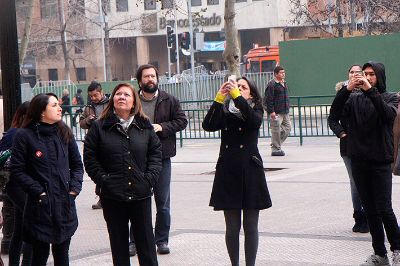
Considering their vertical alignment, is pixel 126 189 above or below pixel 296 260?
above

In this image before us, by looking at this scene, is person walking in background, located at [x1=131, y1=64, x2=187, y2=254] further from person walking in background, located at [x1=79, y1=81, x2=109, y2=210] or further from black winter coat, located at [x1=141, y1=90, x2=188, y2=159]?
person walking in background, located at [x1=79, y1=81, x2=109, y2=210]

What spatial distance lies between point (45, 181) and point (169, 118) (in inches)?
95.3

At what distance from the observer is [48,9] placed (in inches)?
2470

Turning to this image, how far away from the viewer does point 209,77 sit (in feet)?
120

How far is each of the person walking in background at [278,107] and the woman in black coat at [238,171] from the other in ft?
35.8

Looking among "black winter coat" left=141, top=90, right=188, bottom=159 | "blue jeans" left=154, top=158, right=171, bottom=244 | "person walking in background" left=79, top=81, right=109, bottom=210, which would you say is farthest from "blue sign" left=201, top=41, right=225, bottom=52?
"blue jeans" left=154, top=158, right=171, bottom=244

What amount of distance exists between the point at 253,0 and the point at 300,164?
148 feet

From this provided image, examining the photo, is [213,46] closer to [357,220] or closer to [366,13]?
[366,13]

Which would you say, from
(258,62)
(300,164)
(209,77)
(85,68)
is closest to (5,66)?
(300,164)

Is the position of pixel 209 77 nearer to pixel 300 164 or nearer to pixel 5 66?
pixel 300 164

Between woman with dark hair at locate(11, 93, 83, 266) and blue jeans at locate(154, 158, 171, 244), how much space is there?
6.24ft

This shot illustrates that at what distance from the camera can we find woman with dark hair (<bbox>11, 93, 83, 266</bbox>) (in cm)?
732

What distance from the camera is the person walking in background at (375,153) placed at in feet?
27.4

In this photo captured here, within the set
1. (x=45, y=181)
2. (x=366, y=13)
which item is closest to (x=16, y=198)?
(x=45, y=181)
